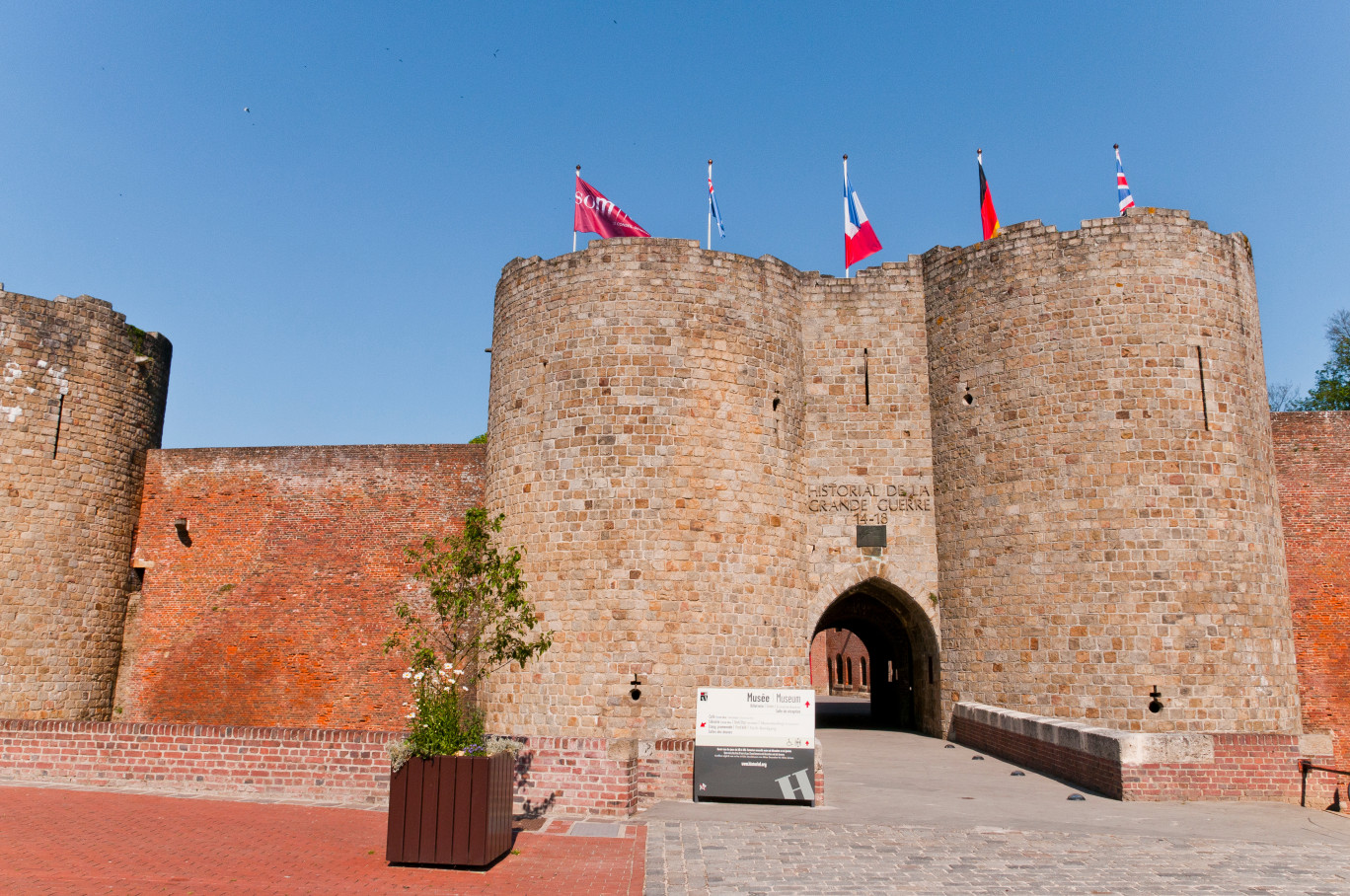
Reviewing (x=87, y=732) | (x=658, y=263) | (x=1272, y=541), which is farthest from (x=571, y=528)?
(x=1272, y=541)

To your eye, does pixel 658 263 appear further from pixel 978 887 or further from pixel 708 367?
pixel 978 887

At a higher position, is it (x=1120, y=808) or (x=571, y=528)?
(x=571, y=528)

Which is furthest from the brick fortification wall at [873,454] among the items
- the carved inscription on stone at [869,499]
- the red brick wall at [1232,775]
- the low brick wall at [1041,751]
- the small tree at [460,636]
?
the red brick wall at [1232,775]

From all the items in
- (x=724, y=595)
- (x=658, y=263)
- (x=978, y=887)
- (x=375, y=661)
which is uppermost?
(x=658, y=263)

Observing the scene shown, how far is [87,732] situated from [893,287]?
51.7 feet

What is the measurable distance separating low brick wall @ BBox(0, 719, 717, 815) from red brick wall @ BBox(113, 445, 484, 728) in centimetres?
737

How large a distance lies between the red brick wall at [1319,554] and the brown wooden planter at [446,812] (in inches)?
689

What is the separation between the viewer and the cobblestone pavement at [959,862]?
25.6 ft

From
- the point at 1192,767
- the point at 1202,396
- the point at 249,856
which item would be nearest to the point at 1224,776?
the point at 1192,767

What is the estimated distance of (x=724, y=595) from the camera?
55.3ft

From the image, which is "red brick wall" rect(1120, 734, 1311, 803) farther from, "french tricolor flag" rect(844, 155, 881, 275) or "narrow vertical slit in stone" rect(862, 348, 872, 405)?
"french tricolor flag" rect(844, 155, 881, 275)

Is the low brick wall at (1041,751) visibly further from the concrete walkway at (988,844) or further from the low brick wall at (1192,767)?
the concrete walkway at (988,844)

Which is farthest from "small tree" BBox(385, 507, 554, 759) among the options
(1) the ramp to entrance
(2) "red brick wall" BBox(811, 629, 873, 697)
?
(2) "red brick wall" BBox(811, 629, 873, 697)

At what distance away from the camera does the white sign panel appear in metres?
11.7
